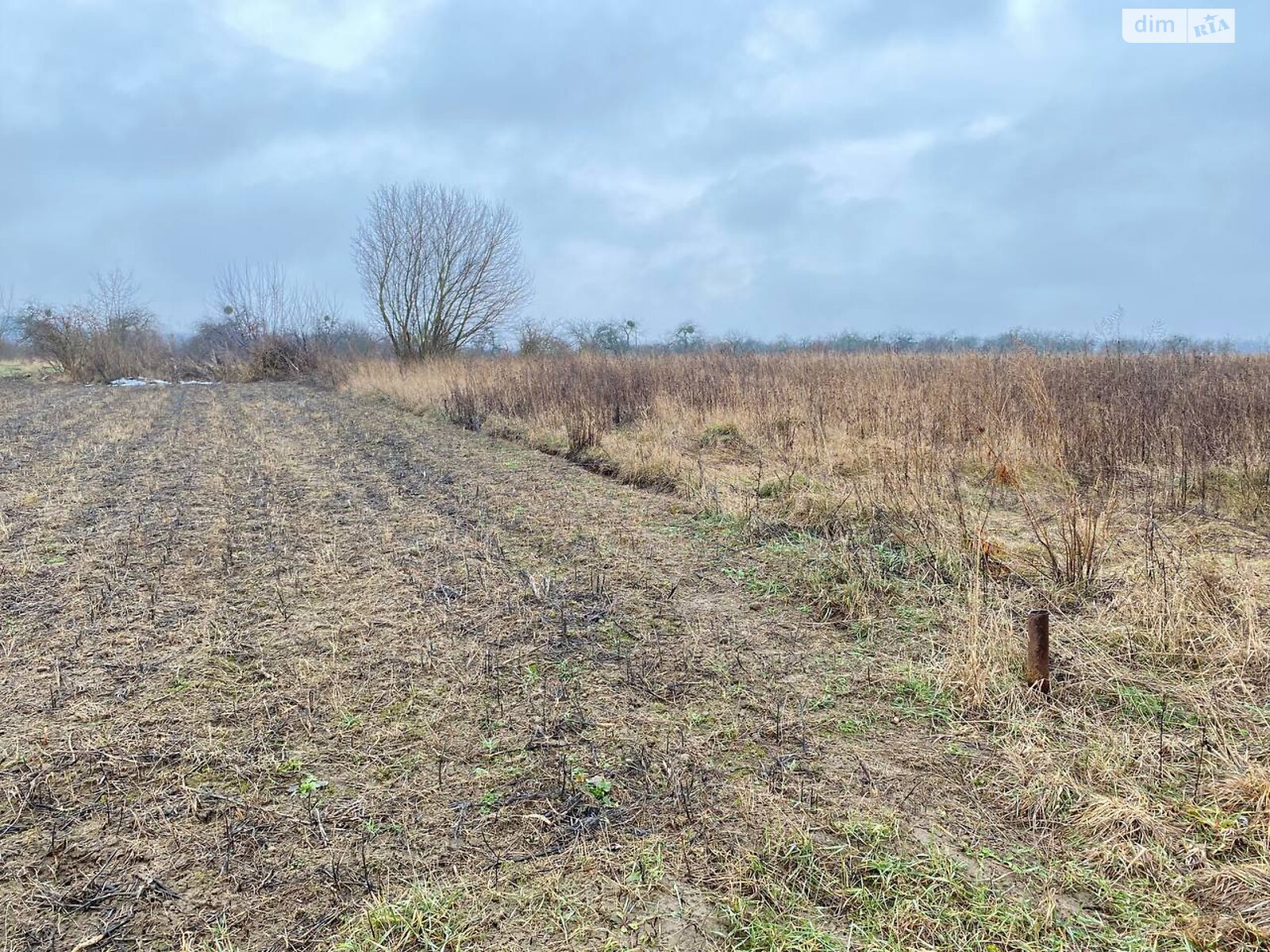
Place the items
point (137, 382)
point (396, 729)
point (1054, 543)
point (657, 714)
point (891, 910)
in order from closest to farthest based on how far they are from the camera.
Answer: point (891, 910), point (396, 729), point (657, 714), point (1054, 543), point (137, 382)

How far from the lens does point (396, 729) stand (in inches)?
97.9

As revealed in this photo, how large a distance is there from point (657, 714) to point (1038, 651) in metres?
1.46

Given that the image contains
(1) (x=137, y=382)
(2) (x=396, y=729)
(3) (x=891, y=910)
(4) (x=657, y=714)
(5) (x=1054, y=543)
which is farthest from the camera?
(1) (x=137, y=382)

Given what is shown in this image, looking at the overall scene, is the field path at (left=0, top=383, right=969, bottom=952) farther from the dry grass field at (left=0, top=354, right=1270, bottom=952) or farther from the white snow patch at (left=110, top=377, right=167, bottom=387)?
the white snow patch at (left=110, top=377, right=167, bottom=387)

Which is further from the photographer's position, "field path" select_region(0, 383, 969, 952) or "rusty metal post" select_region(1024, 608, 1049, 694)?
"rusty metal post" select_region(1024, 608, 1049, 694)

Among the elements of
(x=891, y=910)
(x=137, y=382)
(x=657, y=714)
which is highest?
(x=137, y=382)

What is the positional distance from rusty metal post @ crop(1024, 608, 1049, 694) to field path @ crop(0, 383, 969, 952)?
588 millimetres

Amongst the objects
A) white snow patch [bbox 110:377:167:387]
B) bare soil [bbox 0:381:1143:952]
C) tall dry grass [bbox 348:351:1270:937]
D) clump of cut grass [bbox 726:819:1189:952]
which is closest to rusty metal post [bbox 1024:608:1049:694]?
tall dry grass [bbox 348:351:1270:937]

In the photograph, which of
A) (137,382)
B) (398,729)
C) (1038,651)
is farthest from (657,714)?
(137,382)

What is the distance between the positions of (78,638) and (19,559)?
1579 millimetres

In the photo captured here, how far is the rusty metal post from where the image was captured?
8.65 ft

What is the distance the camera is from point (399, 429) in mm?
10648

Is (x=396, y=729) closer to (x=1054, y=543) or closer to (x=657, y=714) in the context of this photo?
(x=657, y=714)

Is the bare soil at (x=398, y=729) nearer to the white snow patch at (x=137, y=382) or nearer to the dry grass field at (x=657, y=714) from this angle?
the dry grass field at (x=657, y=714)
